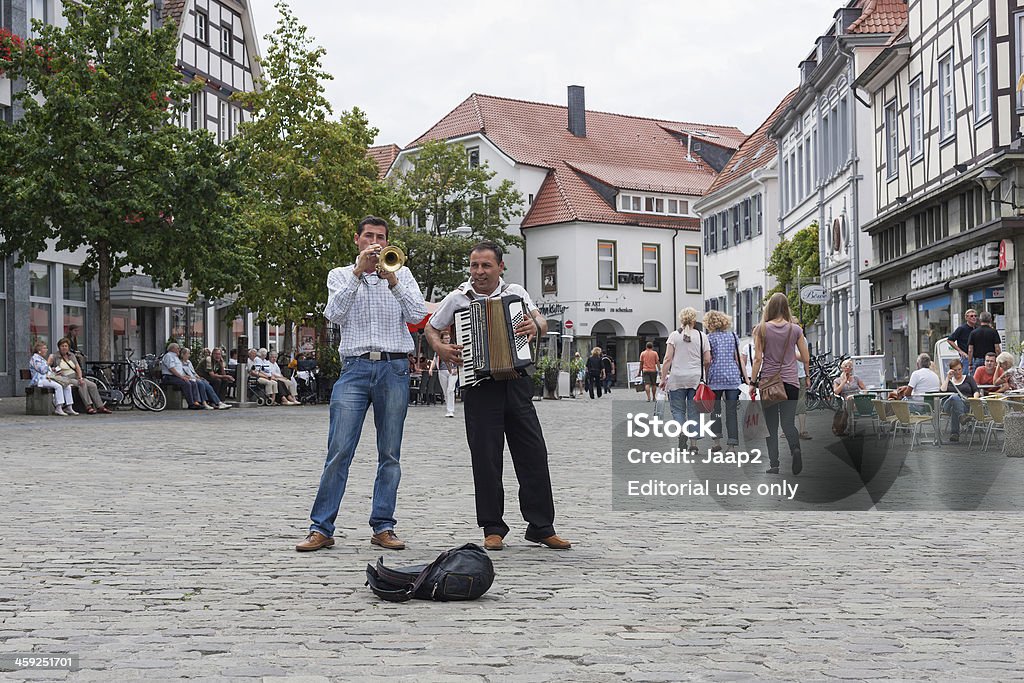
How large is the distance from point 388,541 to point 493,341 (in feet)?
4.29

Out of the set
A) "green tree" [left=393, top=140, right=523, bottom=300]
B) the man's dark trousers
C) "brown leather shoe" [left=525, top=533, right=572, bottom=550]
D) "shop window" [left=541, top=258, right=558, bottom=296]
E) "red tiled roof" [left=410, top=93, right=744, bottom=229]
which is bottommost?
"brown leather shoe" [left=525, top=533, right=572, bottom=550]

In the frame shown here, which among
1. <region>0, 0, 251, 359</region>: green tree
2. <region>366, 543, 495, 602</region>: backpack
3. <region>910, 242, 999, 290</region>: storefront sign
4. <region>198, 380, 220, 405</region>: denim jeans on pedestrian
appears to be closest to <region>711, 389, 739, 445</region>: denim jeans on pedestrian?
<region>366, 543, 495, 602</region>: backpack

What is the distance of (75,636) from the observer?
5.76m

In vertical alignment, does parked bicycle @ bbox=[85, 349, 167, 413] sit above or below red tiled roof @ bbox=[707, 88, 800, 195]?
below

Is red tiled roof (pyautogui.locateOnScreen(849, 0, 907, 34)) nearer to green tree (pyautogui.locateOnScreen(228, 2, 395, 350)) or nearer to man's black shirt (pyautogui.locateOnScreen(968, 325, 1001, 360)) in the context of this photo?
green tree (pyautogui.locateOnScreen(228, 2, 395, 350))

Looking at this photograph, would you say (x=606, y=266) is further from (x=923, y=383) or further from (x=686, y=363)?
(x=686, y=363)

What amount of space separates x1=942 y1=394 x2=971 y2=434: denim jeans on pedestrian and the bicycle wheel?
55.0 ft

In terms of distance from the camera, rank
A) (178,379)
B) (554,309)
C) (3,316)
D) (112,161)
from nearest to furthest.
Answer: (112,161), (178,379), (3,316), (554,309)

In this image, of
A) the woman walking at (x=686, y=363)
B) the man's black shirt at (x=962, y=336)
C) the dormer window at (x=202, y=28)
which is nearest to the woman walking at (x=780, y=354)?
the woman walking at (x=686, y=363)

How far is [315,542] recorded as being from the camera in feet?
27.0

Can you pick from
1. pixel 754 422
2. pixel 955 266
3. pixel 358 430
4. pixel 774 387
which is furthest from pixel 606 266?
pixel 358 430

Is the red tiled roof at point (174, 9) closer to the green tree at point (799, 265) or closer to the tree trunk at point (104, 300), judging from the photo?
the tree trunk at point (104, 300)

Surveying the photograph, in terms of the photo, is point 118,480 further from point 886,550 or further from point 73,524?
point 886,550

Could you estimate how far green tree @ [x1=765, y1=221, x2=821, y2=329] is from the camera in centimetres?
4378
